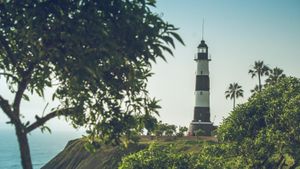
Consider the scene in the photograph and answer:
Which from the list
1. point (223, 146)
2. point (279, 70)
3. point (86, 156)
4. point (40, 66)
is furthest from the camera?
point (86, 156)

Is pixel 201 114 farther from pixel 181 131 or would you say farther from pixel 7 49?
pixel 7 49

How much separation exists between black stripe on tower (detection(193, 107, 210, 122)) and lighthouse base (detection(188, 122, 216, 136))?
100 cm

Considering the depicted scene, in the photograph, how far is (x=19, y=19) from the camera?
424 inches

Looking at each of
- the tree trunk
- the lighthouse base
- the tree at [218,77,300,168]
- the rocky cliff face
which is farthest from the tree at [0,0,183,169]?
the lighthouse base

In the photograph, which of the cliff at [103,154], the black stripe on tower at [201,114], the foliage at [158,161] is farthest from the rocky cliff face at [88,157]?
the foliage at [158,161]

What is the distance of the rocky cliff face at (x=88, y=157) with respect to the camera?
108m

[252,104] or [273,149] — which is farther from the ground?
[252,104]

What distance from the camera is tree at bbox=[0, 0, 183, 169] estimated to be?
10703 millimetres

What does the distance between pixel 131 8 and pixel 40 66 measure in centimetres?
298

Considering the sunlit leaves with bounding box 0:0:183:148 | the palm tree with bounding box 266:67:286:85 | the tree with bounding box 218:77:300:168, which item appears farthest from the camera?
the palm tree with bounding box 266:67:286:85

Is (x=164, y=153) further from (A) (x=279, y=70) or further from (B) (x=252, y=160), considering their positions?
(A) (x=279, y=70)

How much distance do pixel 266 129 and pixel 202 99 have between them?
6514 centimetres

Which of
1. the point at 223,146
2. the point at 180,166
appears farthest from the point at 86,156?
the point at 180,166

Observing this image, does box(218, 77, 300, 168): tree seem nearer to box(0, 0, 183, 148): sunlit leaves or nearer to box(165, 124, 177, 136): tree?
box(0, 0, 183, 148): sunlit leaves
